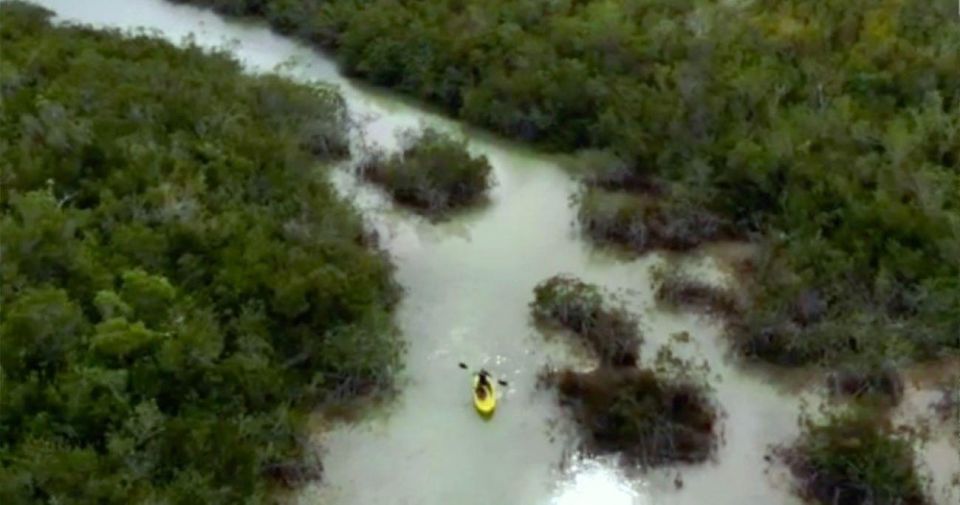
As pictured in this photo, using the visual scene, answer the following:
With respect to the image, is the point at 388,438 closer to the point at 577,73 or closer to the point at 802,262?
the point at 802,262

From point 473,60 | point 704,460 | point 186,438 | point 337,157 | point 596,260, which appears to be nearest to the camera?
point 186,438

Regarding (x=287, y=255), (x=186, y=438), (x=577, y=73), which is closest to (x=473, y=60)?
(x=577, y=73)

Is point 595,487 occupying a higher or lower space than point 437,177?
lower

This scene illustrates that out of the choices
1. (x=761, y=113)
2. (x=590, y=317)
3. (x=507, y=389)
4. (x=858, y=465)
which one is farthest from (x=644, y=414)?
(x=761, y=113)

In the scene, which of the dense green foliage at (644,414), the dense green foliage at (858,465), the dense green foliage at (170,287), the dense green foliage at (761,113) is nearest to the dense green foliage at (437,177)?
the dense green foliage at (170,287)

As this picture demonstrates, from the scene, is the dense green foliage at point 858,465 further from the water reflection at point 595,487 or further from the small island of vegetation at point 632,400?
the water reflection at point 595,487

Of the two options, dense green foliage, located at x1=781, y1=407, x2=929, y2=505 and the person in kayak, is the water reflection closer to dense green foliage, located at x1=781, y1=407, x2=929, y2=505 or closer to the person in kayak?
the person in kayak

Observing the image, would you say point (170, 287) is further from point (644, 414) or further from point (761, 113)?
point (761, 113)
